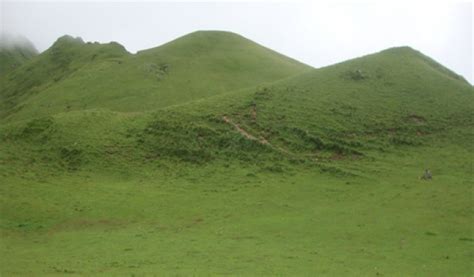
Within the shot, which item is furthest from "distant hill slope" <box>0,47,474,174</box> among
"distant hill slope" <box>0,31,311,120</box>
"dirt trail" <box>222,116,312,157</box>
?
"distant hill slope" <box>0,31,311,120</box>

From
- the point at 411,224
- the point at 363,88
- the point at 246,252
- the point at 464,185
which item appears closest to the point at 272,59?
the point at 363,88

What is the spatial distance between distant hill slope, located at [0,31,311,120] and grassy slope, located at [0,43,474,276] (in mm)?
15827

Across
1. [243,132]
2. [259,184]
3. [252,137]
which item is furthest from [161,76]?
[259,184]

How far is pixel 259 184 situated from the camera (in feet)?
130

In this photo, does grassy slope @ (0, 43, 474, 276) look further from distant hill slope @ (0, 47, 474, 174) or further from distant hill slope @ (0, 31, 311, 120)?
distant hill slope @ (0, 31, 311, 120)

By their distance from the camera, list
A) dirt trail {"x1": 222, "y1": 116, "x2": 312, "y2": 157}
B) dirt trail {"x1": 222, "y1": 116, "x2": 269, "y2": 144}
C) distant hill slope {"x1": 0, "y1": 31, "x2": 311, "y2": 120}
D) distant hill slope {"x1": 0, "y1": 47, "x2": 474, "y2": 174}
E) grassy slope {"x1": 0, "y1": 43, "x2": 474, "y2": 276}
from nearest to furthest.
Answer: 1. grassy slope {"x1": 0, "y1": 43, "x2": 474, "y2": 276}
2. distant hill slope {"x1": 0, "y1": 47, "x2": 474, "y2": 174}
3. dirt trail {"x1": 222, "y1": 116, "x2": 312, "y2": 157}
4. dirt trail {"x1": 222, "y1": 116, "x2": 269, "y2": 144}
5. distant hill slope {"x1": 0, "y1": 31, "x2": 311, "y2": 120}

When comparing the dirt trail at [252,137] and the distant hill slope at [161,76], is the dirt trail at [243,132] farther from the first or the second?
the distant hill slope at [161,76]

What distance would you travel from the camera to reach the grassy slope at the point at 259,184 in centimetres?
2548

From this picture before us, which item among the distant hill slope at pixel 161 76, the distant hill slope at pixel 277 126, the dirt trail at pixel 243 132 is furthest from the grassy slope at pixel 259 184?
the distant hill slope at pixel 161 76

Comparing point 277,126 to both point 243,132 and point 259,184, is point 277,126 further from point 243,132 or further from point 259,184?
point 259,184

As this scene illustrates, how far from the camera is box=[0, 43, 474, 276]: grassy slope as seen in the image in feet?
83.6

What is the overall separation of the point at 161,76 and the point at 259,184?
4260cm

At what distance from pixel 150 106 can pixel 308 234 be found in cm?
4140

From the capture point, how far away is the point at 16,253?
25.2 metres
